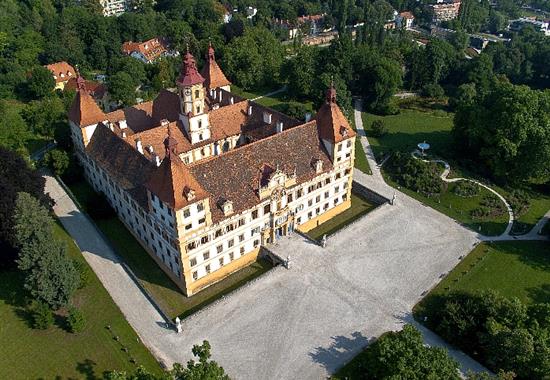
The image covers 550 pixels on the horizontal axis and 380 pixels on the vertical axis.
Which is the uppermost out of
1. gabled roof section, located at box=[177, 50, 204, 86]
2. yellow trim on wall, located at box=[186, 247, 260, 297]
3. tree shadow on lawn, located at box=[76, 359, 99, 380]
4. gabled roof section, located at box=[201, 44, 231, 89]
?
gabled roof section, located at box=[177, 50, 204, 86]

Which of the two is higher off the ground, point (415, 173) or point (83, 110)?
point (83, 110)

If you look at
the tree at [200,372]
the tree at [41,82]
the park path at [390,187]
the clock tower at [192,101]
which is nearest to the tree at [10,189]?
the clock tower at [192,101]

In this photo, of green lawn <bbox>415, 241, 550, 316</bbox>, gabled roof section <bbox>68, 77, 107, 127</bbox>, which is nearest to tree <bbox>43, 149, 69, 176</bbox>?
gabled roof section <bbox>68, 77, 107, 127</bbox>

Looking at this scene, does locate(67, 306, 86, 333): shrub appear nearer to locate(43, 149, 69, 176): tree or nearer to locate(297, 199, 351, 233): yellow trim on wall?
locate(297, 199, 351, 233): yellow trim on wall

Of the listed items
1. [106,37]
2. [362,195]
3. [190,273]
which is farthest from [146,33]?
[190,273]

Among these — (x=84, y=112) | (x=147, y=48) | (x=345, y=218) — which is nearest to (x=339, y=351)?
(x=345, y=218)

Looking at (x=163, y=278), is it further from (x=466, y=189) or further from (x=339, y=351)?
(x=466, y=189)
